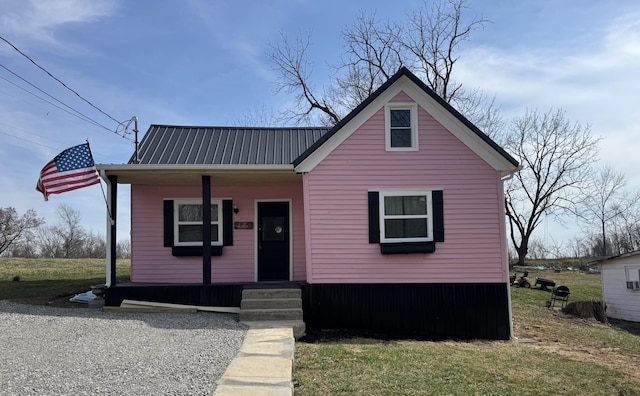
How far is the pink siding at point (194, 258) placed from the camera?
1105cm

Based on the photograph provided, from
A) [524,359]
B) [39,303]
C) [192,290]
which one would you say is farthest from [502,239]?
[39,303]

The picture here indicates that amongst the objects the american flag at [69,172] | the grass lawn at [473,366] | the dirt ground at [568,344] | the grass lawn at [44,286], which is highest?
the american flag at [69,172]

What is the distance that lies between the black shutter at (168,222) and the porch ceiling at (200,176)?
19.7 inches

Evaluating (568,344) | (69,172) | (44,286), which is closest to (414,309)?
(568,344)

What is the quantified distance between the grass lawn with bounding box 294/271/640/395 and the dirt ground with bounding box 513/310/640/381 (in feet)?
0.08

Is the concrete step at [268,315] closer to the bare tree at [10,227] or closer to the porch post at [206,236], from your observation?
the porch post at [206,236]

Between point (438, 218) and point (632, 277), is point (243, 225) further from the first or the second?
point (632, 277)

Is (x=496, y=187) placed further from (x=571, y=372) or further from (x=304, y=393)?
(x=304, y=393)

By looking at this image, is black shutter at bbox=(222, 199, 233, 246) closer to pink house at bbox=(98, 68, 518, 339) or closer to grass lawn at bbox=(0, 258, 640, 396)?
pink house at bbox=(98, 68, 518, 339)

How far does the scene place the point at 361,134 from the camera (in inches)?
377

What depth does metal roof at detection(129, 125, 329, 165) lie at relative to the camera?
35.1 ft

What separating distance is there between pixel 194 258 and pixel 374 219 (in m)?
4.49

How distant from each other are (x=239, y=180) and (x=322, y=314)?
3590 millimetres

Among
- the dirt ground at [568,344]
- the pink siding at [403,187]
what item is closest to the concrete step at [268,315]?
the pink siding at [403,187]
